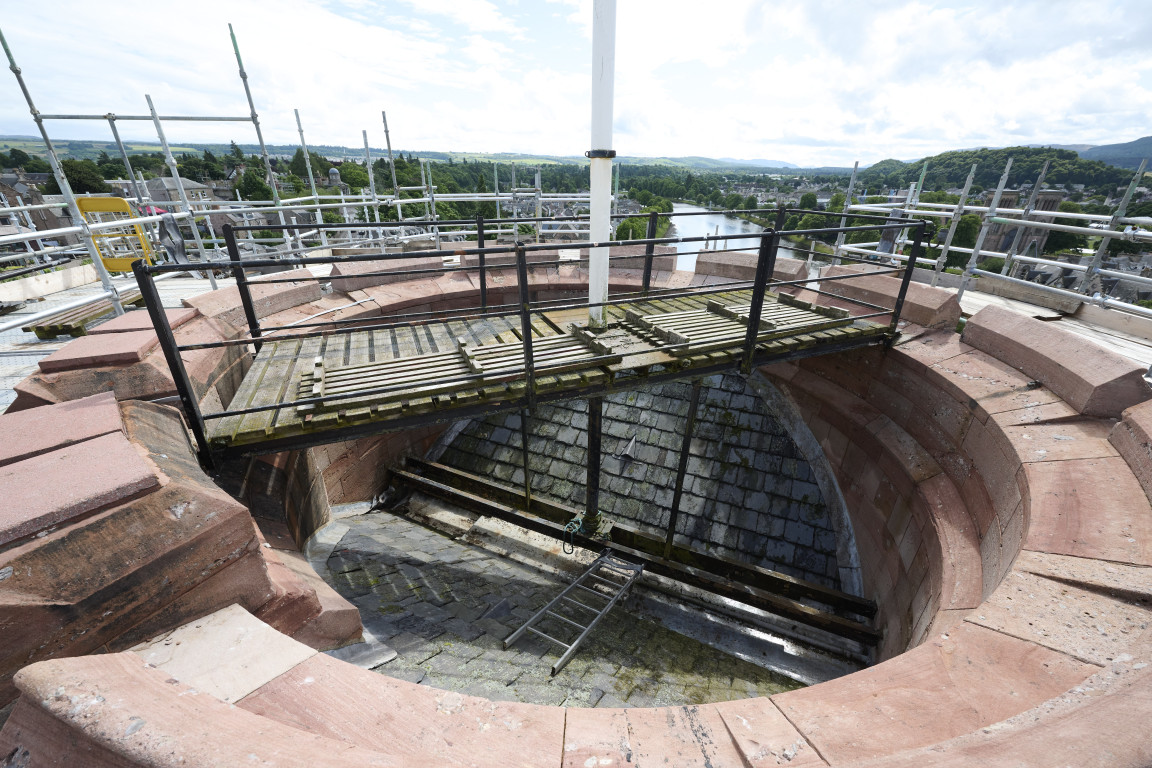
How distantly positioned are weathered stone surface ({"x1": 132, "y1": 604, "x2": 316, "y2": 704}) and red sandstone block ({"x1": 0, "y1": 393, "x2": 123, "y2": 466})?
1.19 m

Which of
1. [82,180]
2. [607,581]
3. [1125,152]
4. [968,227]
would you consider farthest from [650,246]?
[1125,152]

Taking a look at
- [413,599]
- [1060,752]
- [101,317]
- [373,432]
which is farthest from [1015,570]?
[101,317]

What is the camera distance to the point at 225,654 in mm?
1818

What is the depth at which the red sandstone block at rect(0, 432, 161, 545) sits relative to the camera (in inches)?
69.0

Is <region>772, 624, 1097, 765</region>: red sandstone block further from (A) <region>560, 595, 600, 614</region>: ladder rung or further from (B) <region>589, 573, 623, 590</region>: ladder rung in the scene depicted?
(B) <region>589, 573, 623, 590</region>: ladder rung

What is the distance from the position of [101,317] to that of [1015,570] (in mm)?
9145

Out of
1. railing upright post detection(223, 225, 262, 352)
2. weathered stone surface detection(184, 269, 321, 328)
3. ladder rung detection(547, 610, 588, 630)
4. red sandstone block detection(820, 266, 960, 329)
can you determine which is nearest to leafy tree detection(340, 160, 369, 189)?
weathered stone surface detection(184, 269, 321, 328)

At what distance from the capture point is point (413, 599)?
413cm

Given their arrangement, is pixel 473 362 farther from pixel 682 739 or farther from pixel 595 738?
pixel 682 739

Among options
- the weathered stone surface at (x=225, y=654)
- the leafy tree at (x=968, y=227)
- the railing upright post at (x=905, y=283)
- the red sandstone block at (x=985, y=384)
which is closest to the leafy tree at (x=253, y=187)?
the railing upright post at (x=905, y=283)

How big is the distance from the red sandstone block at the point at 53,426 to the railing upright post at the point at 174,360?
13.3 inches

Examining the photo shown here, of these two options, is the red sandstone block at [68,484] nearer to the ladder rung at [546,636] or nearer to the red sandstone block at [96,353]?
the red sandstone block at [96,353]

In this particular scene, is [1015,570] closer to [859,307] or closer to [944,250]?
[859,307]

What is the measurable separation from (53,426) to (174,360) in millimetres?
633
